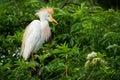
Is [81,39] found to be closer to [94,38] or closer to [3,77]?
[94,38]

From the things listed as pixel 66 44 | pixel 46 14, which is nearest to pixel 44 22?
pixel 46 14

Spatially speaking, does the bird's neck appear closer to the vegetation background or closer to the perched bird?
the perched bird

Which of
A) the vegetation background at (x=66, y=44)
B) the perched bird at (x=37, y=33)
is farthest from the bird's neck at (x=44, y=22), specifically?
the vegetation background at (x=66, y=44)

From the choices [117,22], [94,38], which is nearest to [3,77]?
[94,38]

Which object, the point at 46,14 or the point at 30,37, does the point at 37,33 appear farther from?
the point at 46,14

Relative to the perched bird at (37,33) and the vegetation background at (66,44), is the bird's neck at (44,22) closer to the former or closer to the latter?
the perched bird at (37,33)

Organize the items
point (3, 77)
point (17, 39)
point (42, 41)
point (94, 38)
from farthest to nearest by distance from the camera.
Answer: point (42, 41) → point (17, 39) → point (94, 38) → point (3, 77)

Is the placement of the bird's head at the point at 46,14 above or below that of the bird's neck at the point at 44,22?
above

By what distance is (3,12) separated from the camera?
21.2 ft

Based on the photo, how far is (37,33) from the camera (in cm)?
670

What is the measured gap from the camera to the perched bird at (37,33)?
6348 mm

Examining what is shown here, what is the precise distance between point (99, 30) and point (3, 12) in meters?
1.31

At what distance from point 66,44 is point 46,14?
136 centimetres

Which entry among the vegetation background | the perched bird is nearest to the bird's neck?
the perched bird
